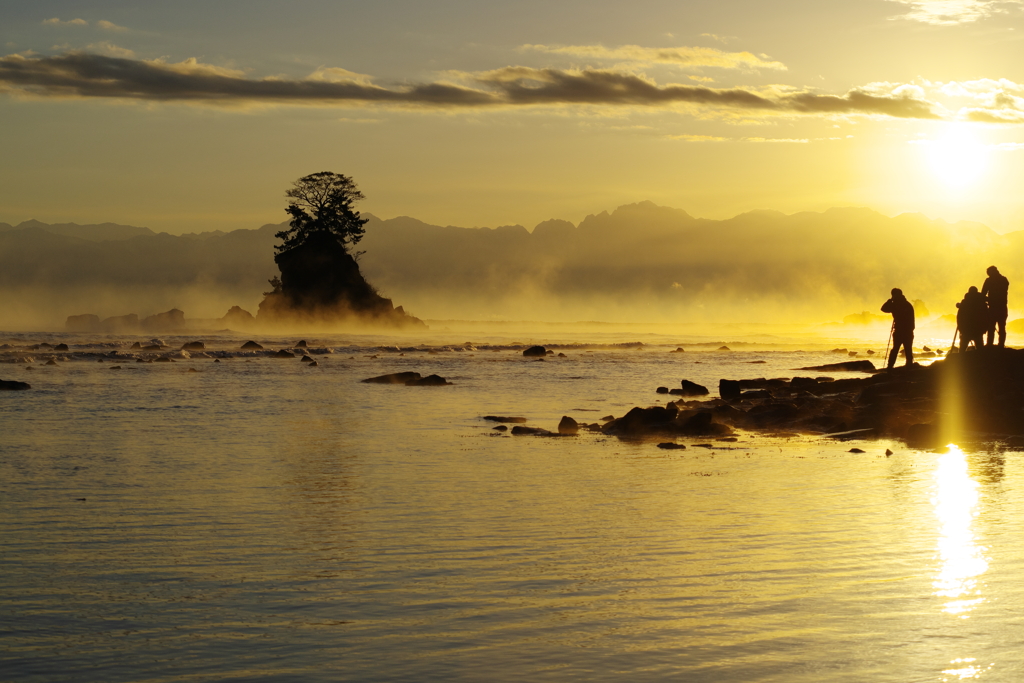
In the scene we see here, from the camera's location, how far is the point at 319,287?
8644 cm

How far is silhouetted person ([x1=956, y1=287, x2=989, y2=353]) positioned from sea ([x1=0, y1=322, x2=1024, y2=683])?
304 inches

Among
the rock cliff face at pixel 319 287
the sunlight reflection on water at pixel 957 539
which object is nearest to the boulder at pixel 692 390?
the sunlight reflection on water at pixel 957 539

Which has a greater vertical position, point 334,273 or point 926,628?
point 334,273

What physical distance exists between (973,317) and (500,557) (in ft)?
63.1

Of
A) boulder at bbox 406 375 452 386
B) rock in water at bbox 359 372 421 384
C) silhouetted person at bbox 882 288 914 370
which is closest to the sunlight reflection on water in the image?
silhouetted person at bbox 882 288 914 370

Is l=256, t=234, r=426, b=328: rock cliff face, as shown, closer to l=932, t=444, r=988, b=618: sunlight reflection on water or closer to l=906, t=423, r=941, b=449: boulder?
l=906, t=423, r=941, b=449: boulder

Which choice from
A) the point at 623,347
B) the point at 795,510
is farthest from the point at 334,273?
the point at 795,510

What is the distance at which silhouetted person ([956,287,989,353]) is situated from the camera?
23.0 m

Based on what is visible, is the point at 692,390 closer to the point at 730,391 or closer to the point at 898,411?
the point at 730,391

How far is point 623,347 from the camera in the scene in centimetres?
7244

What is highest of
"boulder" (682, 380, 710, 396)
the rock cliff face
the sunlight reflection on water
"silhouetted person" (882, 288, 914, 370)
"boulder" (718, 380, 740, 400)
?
the rock cliff face

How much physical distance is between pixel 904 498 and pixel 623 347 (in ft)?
203

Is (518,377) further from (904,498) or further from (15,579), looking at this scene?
(15,579)

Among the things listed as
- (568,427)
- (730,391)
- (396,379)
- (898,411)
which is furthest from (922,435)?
(396,379)
